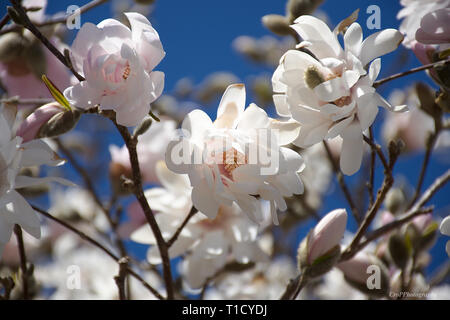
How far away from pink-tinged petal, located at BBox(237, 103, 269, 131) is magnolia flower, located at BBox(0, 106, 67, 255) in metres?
0.18

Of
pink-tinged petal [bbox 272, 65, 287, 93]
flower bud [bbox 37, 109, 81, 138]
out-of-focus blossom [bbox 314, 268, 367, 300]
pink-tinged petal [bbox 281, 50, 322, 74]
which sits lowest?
out-of-focus blossom [bbox 314, 268, 367, 300]

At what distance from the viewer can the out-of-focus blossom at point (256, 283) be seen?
0.87 metres

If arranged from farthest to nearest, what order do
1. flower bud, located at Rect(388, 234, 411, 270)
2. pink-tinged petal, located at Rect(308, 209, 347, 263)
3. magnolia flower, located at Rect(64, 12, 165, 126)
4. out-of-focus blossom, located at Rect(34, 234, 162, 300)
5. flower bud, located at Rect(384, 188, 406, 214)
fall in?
out-of-focus blossom, located at Rect(34, 234, 162, 300) → flower bud, located at Rect(384, 188, 406, 214) → flower bud, located at Rect(388, 234, 411, 270) → pink-tinged petal, located at Rect(308, 209, 347, 263) → magnolia flower, located at Rect(64, 12, 165, 126)

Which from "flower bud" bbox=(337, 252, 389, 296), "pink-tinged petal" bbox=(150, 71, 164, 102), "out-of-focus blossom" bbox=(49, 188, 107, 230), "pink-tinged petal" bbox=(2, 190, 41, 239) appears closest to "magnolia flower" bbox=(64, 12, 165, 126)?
"pink-tinged petal" bbox=(150, 71, 164, 102)

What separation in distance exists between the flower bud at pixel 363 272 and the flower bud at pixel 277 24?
0.30m

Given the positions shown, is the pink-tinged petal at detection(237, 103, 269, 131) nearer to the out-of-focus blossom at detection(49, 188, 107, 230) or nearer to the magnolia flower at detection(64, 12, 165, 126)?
the magnolia flower at detection(64, 12, 165, 126)

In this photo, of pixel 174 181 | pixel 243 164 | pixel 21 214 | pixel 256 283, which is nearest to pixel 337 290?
pixel 256 283

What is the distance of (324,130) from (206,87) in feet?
2.71

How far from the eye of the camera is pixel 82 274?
39.8 inches

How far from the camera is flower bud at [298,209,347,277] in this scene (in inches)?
22.5

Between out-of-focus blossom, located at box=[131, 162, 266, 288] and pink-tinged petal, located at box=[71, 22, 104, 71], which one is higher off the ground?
pink-tinged petal, located at box=[71, 22, 104, 71]

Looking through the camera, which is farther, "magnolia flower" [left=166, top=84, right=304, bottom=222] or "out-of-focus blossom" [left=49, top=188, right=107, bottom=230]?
"out-of-focus blossom" [left=49, top=188, right=107, bottom=230]

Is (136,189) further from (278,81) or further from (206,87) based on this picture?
(206,87)
